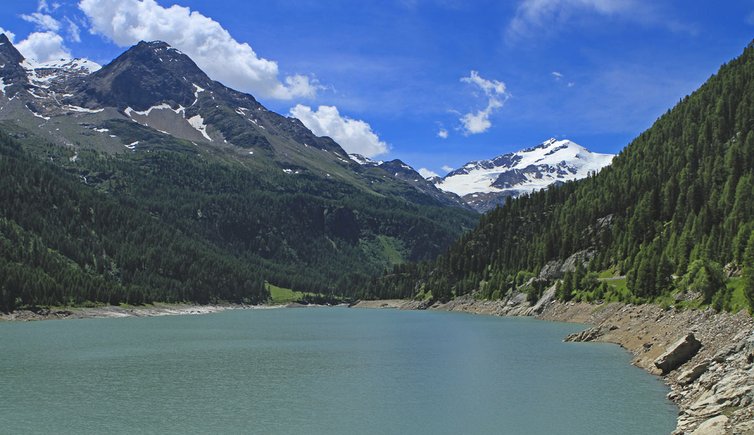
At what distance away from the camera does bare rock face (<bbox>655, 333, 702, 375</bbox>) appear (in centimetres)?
5272

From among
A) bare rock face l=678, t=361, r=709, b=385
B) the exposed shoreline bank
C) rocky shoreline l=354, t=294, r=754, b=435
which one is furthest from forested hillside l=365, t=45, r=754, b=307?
bare rock face l=678, t=361, r=709, b=385

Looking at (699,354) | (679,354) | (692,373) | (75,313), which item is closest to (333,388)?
(692,373)

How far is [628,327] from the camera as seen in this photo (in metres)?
87.6

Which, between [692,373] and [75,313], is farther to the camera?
[75,313]

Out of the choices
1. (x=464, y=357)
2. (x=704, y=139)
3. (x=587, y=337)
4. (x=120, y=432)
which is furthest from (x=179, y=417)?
(x=704, y=139)

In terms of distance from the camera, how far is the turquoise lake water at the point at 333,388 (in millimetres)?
41938

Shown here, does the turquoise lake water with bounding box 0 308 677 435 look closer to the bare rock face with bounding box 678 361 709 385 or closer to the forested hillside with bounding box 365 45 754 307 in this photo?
the bare rock face with bounding box 678 361 709 385

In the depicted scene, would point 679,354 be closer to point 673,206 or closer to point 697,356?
point 697,356

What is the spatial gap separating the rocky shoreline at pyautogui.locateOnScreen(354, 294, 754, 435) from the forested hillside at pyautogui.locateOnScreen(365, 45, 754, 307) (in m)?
7.07

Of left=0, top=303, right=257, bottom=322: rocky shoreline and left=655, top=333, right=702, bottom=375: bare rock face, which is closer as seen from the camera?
left=655, top=333, right=702, bottom=375: bare rock face

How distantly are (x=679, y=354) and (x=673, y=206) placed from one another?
99360mm

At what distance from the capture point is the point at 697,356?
170 feet

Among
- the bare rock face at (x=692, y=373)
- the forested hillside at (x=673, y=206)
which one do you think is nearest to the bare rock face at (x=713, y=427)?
the bare rock face at (x=692, y=373)

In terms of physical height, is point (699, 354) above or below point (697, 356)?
above
